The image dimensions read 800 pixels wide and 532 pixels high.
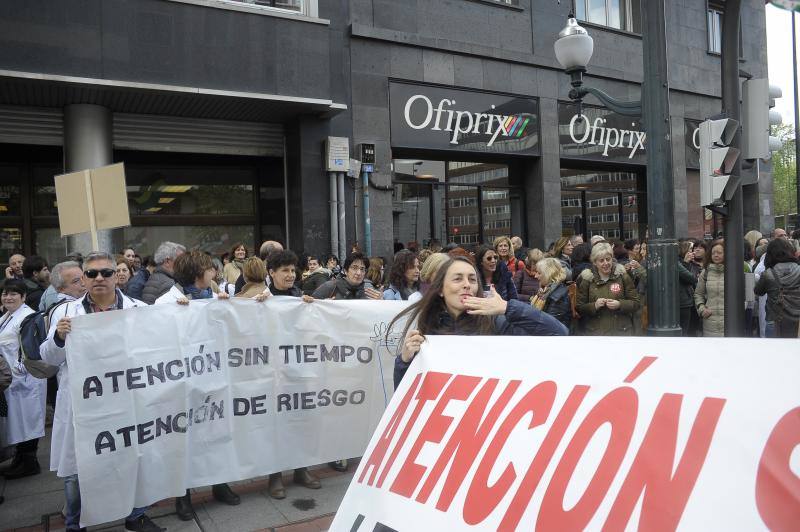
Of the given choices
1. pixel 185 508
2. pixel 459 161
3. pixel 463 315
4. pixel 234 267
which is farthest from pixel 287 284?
pixel 459 161

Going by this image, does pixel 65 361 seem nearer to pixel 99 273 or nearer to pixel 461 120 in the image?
pixel 99 273

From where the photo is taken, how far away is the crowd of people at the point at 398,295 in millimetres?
3180

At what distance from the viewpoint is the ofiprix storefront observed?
1350cm

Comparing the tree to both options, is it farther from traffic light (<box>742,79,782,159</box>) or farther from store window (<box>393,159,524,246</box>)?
traffic light (<box>742,79,782,159</box>)

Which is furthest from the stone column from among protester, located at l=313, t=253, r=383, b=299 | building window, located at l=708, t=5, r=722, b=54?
building window, located at l=708, t=5, r=722, b=54

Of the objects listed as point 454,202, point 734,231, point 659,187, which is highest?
point 454,202

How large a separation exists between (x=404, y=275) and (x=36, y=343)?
10.1 ft

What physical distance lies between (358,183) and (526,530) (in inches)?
440

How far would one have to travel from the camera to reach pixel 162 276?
5.54 m

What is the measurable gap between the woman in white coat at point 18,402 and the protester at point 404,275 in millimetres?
3196

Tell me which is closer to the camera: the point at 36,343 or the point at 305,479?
the point at 36,343

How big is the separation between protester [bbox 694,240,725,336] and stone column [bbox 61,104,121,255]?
8805 mm

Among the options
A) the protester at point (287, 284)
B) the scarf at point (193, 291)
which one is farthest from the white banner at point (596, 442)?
the scarf at point (193, 291)

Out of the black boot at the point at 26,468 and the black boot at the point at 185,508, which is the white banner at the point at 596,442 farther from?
the black boot at the point at 26,468
